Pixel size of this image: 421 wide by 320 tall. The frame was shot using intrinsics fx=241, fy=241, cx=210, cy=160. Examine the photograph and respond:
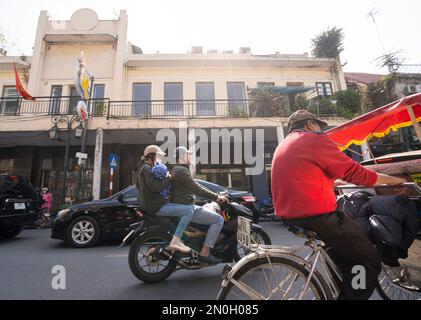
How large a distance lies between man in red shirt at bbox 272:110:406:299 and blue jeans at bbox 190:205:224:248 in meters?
1.61

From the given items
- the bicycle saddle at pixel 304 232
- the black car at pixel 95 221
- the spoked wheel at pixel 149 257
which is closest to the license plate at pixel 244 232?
the bicycle saddle at pixel 304 232

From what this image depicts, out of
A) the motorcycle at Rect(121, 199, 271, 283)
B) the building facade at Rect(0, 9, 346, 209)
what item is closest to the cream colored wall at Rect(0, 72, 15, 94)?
the building facade at Rect(0, 9, 346, 209)

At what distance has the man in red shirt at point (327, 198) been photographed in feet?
5.53

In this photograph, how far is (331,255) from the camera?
183 cm

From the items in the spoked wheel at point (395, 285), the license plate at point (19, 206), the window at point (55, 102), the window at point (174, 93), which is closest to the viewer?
the spoked wheel at point (395, 285)

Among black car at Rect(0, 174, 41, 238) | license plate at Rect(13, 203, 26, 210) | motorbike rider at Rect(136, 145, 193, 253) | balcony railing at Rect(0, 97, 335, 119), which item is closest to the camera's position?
motorbike rider at Rect(136, 145, 193, 253)

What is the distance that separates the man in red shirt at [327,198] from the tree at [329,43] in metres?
17.4

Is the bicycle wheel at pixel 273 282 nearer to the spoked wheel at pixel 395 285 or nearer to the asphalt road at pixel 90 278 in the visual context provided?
the spoked wheel at pixel 395 285

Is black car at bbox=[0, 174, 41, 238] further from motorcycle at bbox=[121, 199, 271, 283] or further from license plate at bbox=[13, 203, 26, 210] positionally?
motorcycle at bbox=[121, 199, 271, 283]

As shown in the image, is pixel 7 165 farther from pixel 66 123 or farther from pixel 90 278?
pixel 90 278

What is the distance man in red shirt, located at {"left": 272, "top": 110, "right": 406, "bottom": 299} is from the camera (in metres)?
1.69
